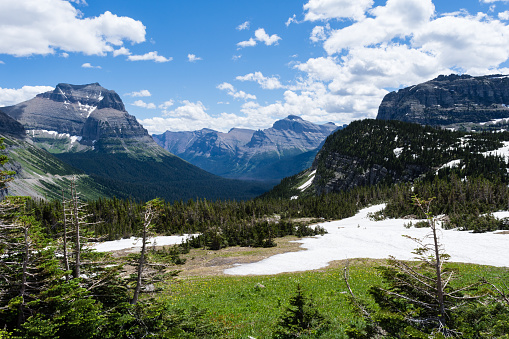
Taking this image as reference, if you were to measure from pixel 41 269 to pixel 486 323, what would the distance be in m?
16.0

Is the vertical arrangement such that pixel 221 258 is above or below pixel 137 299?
below

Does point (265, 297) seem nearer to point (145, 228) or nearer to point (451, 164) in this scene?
point (145, 228)

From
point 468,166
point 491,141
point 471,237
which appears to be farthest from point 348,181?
point 471,237

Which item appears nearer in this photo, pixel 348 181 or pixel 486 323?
pixel 486 323

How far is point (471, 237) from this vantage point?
50344 millimetres

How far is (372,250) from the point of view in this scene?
156 ft

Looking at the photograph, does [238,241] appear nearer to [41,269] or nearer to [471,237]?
[471,237]

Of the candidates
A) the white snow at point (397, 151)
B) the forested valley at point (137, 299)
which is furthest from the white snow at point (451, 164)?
the forested valley at point (137, 299)

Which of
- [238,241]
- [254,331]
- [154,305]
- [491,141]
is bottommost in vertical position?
[238,241]

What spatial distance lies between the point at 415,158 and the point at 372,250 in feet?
444

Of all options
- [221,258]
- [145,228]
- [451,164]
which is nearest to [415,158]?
[451,164]

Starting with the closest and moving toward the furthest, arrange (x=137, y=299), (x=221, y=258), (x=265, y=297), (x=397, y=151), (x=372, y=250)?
(x=137, y=299) < (x=265, y=297) < (x=372, y=250) < (x=221, y=258) < (x=397, y=151)

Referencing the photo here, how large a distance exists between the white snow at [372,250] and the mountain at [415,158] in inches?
3461

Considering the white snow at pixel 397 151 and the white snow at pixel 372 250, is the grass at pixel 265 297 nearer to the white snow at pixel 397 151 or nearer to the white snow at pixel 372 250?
the white snow at pixel 372 250
